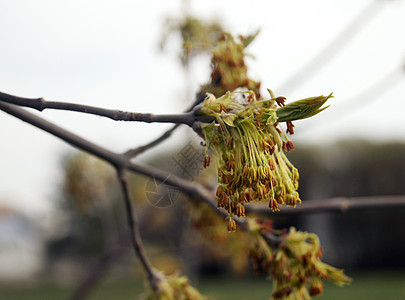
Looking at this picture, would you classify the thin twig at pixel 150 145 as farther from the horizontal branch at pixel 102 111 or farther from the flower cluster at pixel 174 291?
the flower cluster at pixel 174 291

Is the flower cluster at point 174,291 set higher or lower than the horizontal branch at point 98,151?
lower

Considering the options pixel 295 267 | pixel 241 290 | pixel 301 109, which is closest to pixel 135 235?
pixel 295 267

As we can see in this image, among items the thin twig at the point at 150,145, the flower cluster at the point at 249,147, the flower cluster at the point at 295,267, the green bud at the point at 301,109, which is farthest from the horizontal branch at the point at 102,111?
the flower cluster at the point at 295,267

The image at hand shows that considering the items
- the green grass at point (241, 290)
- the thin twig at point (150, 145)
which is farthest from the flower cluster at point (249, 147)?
the green grass at point (241, 290)

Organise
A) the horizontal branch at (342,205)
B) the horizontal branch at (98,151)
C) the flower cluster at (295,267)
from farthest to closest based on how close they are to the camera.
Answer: the horizontal branch at (342,205) → the flower cluster at (295,267) → the horizontal branch at (98,151)

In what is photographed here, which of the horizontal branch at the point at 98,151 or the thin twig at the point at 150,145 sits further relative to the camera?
the thin twig at the point at 150,145

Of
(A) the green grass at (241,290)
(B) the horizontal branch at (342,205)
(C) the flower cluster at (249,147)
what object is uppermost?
(C) the flower cluster at (249,147)

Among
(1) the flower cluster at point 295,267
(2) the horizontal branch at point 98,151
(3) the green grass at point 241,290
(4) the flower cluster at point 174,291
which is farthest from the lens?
(3) the green grass at point 241,290
